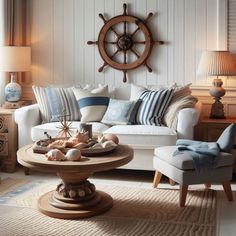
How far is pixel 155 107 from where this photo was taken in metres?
4.66

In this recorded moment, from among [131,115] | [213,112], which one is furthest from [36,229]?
[213,112]

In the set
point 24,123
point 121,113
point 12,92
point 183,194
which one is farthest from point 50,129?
point 183,194

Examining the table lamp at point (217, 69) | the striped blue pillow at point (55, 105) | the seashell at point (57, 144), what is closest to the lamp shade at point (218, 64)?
the table lamp at point (217, 69)

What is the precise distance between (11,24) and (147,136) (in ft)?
7.28

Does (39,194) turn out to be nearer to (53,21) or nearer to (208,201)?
(208,201)

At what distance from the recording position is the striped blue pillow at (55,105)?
194 inches

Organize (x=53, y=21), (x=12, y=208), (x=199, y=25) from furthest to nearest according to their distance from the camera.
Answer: (x=53, y=21)
(x=199, y=25)
(x=12, y=208)

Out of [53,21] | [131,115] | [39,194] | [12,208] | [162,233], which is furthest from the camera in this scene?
[53,21]

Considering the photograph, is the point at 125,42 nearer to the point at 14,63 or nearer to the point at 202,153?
the point at 14,63

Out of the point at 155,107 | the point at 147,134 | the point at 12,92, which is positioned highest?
the point at 12,92

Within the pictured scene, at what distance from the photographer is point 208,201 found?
12.5 feet

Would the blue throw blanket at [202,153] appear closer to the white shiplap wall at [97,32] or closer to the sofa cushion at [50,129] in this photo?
the sofa cushion at [50,129]

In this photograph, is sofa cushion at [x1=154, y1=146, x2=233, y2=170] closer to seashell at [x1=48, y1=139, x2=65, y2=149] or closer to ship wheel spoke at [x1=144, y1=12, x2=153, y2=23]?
seashell at [x1=48, y1=139, x2=65, y2=149]

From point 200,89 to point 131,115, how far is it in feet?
2.95
